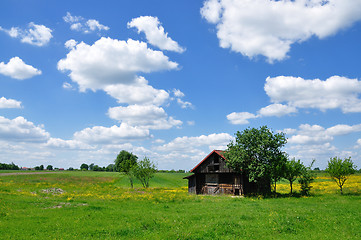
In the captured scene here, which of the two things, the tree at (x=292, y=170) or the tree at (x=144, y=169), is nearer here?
the tree at (x=292, y=170)

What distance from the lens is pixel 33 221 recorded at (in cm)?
1889

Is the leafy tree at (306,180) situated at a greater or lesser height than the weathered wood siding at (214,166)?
lesser

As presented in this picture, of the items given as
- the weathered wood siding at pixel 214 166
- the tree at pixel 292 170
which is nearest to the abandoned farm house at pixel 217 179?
the weathered wood siding at pixel 214 166

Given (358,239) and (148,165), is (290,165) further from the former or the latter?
(148,165)

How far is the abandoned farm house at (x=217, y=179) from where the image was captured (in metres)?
45.0

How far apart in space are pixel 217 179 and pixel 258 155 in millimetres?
10168

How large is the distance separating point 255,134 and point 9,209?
35445mm

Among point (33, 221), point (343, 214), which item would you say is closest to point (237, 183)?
point (343, 214)

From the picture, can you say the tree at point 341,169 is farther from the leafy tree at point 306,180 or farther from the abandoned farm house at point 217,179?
the abandoned farm house at point 217,179

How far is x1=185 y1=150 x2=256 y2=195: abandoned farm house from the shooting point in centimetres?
4500

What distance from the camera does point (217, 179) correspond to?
47.9 metres

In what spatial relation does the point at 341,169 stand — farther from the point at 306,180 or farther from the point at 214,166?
the point at 214,166

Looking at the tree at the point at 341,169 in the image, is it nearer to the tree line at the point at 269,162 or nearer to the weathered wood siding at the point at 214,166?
the tree line at the point at 269,162

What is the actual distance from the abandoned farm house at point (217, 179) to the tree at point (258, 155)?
272 cm
